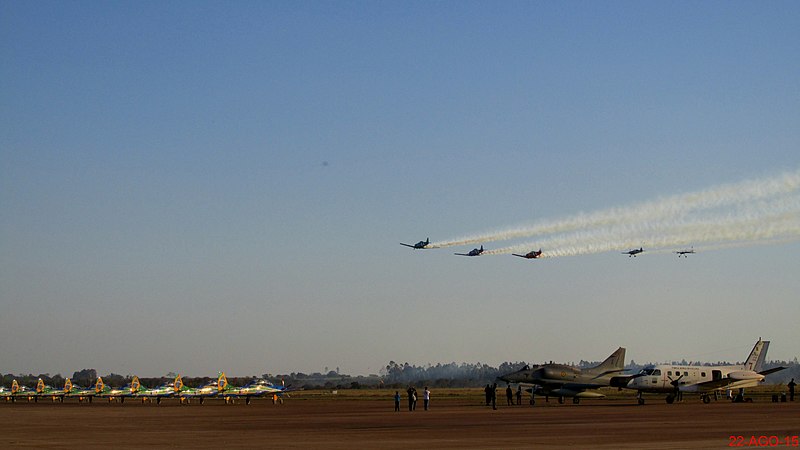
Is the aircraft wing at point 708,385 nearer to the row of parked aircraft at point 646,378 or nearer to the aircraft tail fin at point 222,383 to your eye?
the row of parked aircraft at point 646,378

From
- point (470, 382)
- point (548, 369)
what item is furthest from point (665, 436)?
point (470, 382)

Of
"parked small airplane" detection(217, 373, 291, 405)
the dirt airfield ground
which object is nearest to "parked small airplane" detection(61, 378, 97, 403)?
"parked small airplane" detection(217, 373, 291, 405)

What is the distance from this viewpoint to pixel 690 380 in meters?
62.9

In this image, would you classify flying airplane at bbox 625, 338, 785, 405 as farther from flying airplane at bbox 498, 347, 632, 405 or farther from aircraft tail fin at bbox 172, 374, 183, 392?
aircraft tail fin at bbox 172, 374, 183, 392

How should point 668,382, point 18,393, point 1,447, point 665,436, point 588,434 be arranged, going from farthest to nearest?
point 18,393
point 668,382
point 588,434
point 665,436
point 1,447

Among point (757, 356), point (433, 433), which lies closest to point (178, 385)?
point (757, 356)

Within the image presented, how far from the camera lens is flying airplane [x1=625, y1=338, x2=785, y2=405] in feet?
202

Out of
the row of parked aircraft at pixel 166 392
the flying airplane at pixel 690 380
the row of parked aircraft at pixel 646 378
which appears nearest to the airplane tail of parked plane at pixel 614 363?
the row of parked aircraft at pixel 646 378

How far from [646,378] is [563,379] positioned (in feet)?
27.3

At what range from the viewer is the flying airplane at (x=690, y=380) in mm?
61688

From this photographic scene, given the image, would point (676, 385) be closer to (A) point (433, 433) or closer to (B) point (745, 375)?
(B) point (745, 375)

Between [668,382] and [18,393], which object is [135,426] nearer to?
[668,382]

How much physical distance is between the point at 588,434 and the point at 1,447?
16.2m

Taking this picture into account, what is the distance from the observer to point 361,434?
29.7 meters
